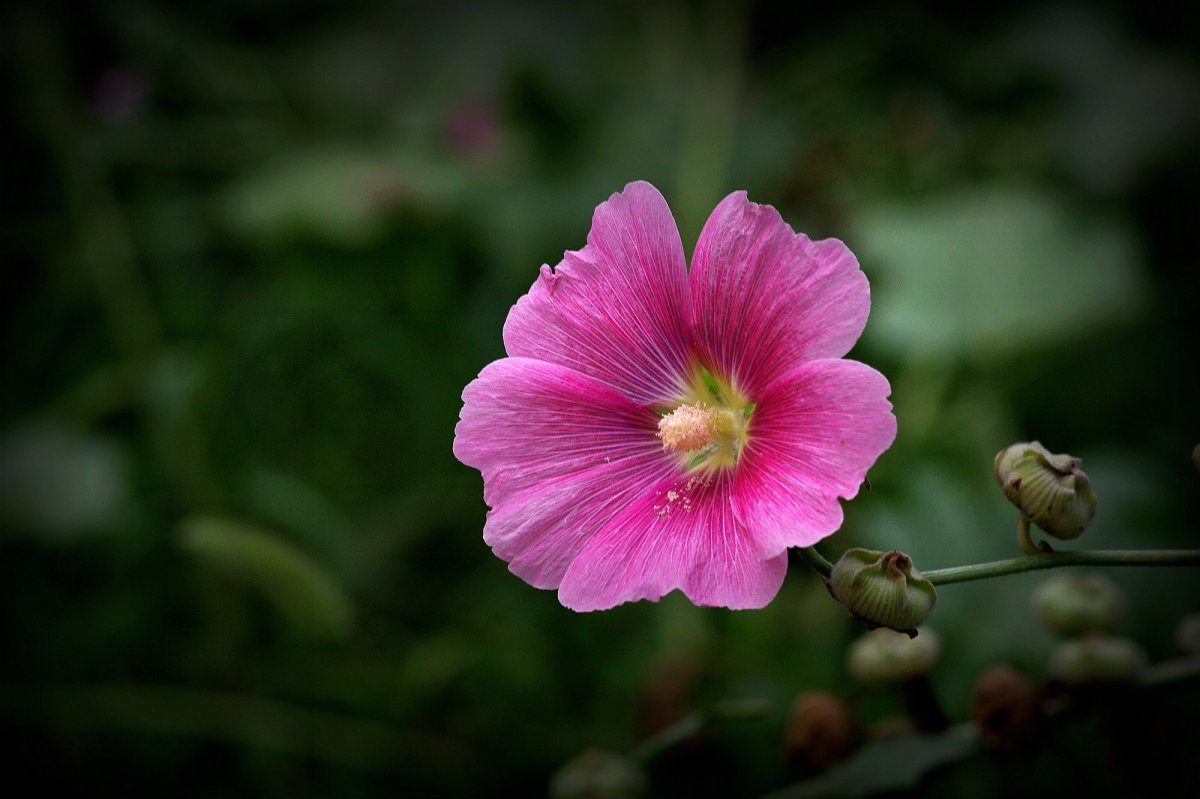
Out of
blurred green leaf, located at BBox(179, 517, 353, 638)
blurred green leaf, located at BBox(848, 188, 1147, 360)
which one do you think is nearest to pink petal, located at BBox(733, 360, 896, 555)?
blurred green leaf, located at BBox(179, 517, 353, 638)

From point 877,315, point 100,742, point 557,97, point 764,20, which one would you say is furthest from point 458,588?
point 764,20

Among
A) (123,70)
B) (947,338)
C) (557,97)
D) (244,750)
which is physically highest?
(123,70)

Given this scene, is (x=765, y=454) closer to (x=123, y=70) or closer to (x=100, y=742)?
(x=100, y=742)

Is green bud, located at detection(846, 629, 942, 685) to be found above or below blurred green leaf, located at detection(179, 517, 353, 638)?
below

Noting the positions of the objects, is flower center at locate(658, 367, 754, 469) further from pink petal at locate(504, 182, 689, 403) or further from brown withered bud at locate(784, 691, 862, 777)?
brown withered bud at locate(784, 691, 862, 777)

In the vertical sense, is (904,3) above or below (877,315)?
above

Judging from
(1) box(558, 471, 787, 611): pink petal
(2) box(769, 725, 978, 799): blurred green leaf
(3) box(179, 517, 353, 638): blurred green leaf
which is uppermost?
(3) box(179, 517, 353, 638): blurred green leaf
